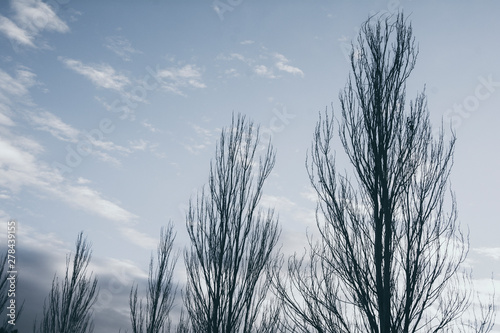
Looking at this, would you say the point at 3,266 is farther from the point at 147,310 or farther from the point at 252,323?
the point at 252,323

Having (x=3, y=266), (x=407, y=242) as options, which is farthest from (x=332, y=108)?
(x=3, y=266)

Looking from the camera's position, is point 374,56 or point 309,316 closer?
point 309,316

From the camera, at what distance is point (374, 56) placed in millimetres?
6445

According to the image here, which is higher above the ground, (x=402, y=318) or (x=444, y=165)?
(x=444, y=165)

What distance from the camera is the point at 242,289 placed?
7.62 meters

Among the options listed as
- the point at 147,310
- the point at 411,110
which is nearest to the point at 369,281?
the point at 411,110

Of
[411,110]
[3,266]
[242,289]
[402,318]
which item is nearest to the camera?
[402,318]

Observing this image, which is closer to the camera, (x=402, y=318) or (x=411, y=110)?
(x=402, y=318)

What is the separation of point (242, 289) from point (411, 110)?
15.4ft

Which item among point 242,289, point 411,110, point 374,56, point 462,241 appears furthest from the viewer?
point 242,289

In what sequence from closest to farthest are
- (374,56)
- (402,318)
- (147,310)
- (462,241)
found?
1. (402,318)
2. (462,241)
3. (374,56)
4. (147,310)

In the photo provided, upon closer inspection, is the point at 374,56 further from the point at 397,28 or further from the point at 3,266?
the point at 3,266

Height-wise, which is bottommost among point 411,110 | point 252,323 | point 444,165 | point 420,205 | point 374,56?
point 252,323

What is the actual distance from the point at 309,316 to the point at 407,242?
1775 millimetres
